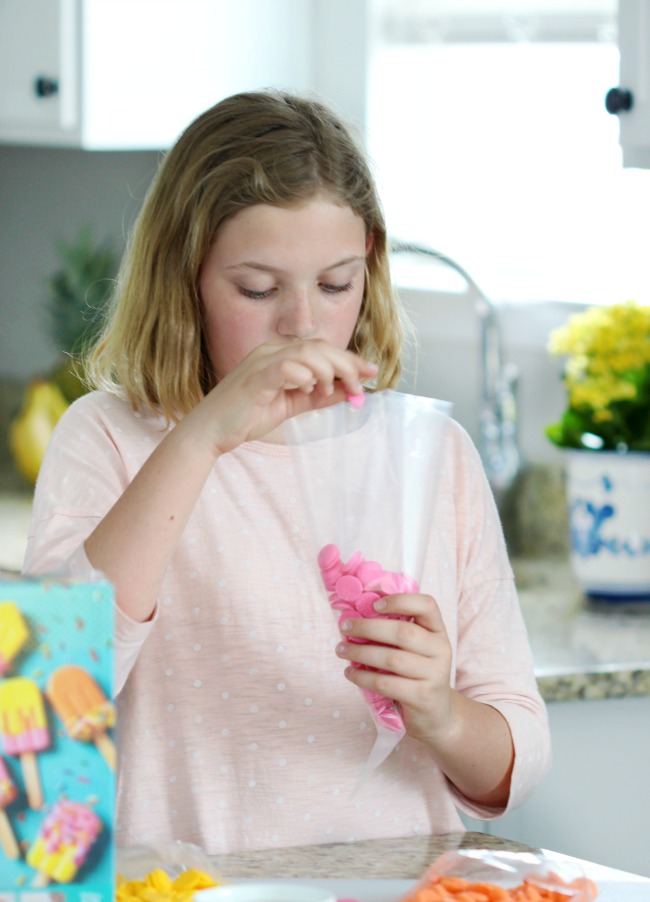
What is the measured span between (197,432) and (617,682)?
3.07 ft

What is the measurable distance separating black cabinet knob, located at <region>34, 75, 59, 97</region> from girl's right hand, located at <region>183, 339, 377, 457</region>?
163 centimetres

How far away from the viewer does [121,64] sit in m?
2.57

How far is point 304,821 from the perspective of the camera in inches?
48.1

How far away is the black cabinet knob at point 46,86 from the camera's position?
255cm

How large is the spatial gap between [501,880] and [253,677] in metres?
0.39

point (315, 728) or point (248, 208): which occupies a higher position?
point (248, 208)

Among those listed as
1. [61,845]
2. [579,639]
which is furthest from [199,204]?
[579,639]

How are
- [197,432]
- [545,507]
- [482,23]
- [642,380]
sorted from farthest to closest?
[482,23], [545,507], [642,380], [197,432]

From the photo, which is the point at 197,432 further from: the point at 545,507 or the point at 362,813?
the point at 545,507

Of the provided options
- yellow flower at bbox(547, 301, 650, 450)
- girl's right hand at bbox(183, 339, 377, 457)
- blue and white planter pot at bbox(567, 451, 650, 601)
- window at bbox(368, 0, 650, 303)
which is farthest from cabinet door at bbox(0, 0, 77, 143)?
girl's right hand at bbox(183, 339, 377, 457)

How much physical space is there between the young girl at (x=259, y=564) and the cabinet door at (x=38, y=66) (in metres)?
1.26

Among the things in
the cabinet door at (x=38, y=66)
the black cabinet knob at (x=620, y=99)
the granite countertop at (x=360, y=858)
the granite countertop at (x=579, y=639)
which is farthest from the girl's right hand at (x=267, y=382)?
the cabinet door at (x=38, y=66)

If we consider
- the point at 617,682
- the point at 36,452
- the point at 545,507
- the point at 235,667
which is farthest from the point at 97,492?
the point at 36,452

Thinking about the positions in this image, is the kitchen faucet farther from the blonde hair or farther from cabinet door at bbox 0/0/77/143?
the blonde hair
